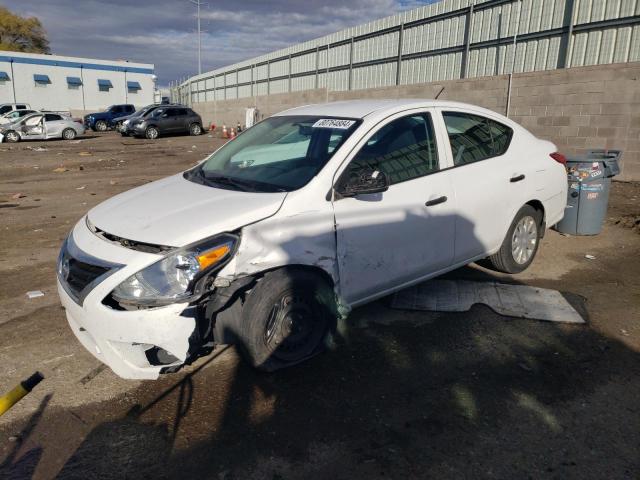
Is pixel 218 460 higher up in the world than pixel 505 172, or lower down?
lower down

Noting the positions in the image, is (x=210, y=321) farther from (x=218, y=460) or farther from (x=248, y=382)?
(x=218, y=460)

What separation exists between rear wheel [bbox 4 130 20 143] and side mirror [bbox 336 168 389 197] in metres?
27.0

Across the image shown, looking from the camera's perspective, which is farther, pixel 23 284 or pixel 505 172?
pixel 23 284

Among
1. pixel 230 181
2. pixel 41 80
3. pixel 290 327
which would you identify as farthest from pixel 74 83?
pixel 290 327

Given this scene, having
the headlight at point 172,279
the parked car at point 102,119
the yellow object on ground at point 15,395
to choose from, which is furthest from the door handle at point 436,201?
the parked car at point 102,119

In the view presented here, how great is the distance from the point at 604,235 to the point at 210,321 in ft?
19.1

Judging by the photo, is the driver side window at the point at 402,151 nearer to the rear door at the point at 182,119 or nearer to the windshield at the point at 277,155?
the windshield at the point at 277,155

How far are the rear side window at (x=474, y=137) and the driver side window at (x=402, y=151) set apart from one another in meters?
0.26

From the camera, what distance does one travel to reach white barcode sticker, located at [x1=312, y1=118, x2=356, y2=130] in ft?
12.2

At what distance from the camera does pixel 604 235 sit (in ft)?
21.9

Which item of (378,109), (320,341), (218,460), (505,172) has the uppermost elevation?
(378,109)

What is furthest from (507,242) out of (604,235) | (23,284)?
(23,284)

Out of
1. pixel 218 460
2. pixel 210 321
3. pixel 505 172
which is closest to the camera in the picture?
pixel 218 460

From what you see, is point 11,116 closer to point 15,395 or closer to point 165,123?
point 165,123
